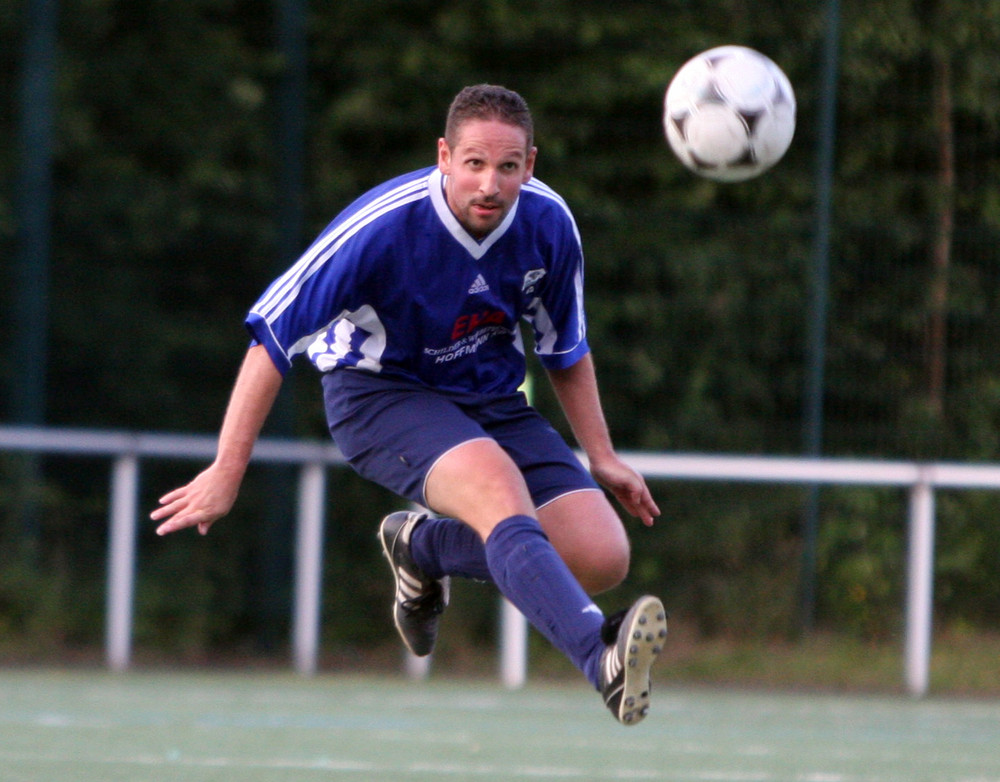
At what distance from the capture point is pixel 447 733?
6453 mm

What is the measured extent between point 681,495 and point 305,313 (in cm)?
483

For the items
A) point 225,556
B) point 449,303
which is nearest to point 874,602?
point 225,556

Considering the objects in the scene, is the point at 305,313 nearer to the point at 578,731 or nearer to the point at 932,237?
the point at 578,731

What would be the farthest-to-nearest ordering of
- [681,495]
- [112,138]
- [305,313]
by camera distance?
[112,138], [681,495], [305,313]

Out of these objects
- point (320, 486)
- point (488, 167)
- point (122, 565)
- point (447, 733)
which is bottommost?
point (447, 733)

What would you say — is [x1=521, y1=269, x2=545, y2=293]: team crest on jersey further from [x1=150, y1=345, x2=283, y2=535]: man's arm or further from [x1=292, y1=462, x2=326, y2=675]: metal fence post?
[x1=292, y1=462, x2=326, y2=675]: metal fence post

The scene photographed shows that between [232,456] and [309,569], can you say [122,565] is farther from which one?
[232,456]

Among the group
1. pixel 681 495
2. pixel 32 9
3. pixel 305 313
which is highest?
pixel 32 9

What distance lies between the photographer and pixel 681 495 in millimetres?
8820

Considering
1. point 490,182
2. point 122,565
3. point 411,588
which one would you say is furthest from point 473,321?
point 122,565

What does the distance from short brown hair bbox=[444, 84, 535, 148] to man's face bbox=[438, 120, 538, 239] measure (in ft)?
0.06

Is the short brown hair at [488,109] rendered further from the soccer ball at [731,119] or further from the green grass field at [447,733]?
the green grass field at [447,733]

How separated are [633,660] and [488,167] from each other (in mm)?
1280

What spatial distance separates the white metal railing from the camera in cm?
812
